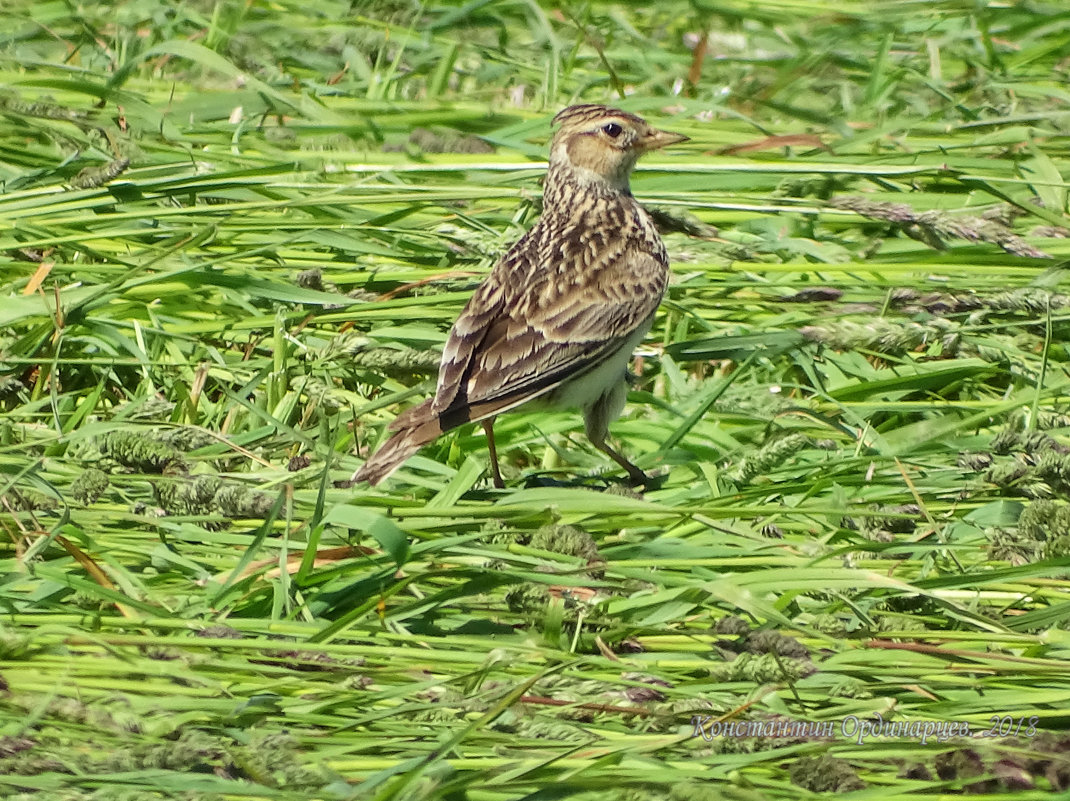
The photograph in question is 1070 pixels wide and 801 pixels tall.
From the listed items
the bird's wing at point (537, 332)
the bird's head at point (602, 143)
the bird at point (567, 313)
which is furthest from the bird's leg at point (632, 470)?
the bird's head at point (602, 143)

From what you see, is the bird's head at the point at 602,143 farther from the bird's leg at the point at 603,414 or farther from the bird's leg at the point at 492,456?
the bird's leg at the point at 492,456

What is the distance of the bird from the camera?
206 inches

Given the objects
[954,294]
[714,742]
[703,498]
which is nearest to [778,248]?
[954,294]

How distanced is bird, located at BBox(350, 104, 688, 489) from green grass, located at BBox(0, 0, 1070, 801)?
0.25 metres

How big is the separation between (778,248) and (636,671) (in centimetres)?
310

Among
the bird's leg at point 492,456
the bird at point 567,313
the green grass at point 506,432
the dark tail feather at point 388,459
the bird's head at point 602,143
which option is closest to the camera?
the green grass at point 506,432

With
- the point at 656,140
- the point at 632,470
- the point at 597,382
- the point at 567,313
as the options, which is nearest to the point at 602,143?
the point at 656,140

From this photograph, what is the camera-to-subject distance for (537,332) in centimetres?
547

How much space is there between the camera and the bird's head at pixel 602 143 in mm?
6469

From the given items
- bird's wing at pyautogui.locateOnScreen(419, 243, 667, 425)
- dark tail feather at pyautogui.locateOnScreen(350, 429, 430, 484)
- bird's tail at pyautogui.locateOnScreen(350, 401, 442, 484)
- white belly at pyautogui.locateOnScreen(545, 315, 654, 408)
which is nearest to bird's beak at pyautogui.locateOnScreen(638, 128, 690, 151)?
bird's wing at pyautogui.locateOnScreen(419, 243, 667, 425)

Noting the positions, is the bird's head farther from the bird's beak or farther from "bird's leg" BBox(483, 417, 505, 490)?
"bird's leg" BBox(483, 417, 505, 490)

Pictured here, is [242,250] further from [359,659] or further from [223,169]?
[359,659]

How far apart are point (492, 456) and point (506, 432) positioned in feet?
1.56

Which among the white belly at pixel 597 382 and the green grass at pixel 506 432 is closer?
A: the green grass at pixel 506 432
